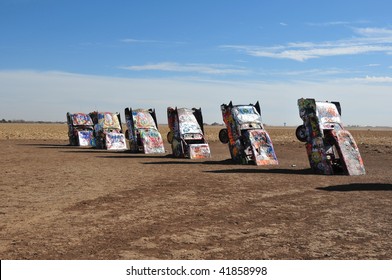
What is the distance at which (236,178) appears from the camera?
13383mm

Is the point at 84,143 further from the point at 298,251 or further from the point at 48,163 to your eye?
the point at 298,251

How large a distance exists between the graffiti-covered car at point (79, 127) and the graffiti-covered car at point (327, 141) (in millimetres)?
18831

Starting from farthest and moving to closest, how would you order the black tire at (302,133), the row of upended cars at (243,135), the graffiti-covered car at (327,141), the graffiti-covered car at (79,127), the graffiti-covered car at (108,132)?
the graffiti-covered car at (79,127) → the graffiti-covered car at (108,132) → the black tire at (302,133) → the row of upended cars at (243,135) → the graffiti-covered car at (327,141)

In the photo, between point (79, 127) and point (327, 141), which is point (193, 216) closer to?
point (327, 141)

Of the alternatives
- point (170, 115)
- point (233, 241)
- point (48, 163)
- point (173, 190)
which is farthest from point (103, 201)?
point (170, 115)

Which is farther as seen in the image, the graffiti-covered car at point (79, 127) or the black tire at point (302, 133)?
the graffiti-covered car at point (79, 127)

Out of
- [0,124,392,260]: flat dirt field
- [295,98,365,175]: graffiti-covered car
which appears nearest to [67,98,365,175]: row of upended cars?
[295,98,365,175]: graffiti-covered car

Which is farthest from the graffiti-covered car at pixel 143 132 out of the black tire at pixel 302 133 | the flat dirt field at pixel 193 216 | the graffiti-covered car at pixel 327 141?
the graffiti-covered car at pixel 327 141

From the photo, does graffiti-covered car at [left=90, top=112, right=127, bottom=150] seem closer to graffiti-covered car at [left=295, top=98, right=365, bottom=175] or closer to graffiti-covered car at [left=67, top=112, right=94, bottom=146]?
graffiti-covered car at [left=67, top=112, right=94, bottom=146]

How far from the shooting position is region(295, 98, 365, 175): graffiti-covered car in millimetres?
14424

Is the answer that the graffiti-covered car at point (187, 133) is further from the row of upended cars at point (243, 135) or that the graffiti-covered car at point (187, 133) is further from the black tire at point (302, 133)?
the black tire at point (302, 133)

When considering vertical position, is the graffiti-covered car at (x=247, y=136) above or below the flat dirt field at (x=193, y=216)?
above

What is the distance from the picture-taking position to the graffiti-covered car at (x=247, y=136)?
17.5 meters

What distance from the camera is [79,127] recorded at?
103ft
